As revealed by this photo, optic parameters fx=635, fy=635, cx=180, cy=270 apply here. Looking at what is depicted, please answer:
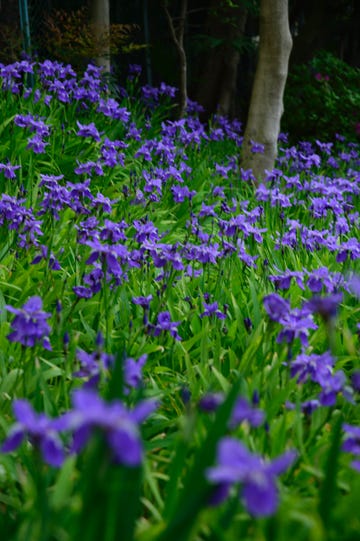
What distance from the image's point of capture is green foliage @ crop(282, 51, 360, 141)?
834 centimetres

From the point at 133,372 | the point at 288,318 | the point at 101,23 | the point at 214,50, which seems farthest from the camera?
the point at 214,50

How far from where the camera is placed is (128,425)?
776 mm

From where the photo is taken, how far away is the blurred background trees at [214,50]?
618 cm

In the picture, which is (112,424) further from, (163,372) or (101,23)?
(101,23)

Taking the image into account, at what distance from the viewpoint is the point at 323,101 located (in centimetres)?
844

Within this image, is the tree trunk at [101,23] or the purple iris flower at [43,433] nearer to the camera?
the purple iris flower at [43,433]

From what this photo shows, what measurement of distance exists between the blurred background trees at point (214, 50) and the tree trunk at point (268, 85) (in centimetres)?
91

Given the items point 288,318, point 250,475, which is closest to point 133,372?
point 250,475

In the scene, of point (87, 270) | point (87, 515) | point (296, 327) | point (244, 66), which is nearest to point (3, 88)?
point (87, 270)

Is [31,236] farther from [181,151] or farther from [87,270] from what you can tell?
[181,151]

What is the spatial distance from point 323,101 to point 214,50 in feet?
6.06

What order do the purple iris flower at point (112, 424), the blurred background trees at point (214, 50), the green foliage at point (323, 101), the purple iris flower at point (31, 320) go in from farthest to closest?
the green foliage at point (323, 101)
the blurred background trees at point (214, 50)
the purple iris flower at point (31, 320)
the purple iris flower at point (112, 424)

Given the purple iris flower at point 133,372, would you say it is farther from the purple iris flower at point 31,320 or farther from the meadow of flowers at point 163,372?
the purple iris flower at point 31,320

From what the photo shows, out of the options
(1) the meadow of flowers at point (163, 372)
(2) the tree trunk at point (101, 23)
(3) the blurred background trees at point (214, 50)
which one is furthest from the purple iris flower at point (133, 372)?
(2) the tree trunk at point (101, 23)
